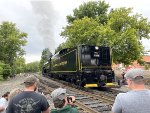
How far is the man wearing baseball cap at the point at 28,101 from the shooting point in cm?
477

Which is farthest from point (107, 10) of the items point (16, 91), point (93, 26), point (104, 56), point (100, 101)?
point (16, 91)

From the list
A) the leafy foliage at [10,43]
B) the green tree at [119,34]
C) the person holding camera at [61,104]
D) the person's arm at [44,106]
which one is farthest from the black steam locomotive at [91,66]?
the leafy foliage at [10,43]

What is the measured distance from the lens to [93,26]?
4256 centimetres

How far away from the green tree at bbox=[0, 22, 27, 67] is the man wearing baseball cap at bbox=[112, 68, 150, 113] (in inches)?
2493

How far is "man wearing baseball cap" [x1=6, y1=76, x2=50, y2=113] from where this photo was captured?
477cm

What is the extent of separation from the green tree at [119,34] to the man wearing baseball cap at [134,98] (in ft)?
104

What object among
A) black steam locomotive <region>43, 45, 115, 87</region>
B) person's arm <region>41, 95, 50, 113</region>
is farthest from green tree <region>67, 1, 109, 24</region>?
person's arm <region>41, 95, 50, 113</region>

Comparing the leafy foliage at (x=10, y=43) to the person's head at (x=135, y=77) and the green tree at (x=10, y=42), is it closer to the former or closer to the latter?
the green tree at (x=10, y=42)

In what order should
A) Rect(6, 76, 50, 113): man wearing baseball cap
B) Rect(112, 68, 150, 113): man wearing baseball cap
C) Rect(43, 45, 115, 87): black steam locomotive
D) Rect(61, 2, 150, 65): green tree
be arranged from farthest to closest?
1. Rect(61, 2, 150, 65): green tree
2. Rect(43, 45, 115, 87): black steam locomotive
3. Rect(6, 76, 50, 113): man wearing baseball cap
4. Rect(112, 68, 150, 113): man wearing baseball cap

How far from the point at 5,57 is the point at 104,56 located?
157ft

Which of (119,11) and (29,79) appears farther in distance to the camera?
(119,11)

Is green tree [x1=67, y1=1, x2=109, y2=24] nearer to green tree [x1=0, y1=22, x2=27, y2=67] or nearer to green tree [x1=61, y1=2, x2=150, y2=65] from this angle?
green tree [x1=61, y1=2, x2=150, y2=65]

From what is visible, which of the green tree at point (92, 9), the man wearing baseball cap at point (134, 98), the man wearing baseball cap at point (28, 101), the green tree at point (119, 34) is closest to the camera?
the man wearing baseball cap at point (134, 98)

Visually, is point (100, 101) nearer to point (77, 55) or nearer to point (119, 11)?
point (77, 55)
